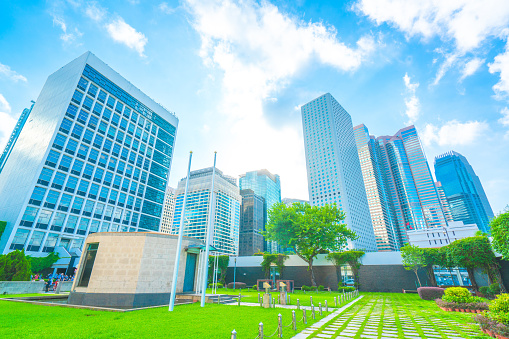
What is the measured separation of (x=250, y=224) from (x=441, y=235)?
325 feet

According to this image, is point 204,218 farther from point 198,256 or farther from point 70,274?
point 198,256

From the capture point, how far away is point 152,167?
67.4 meters

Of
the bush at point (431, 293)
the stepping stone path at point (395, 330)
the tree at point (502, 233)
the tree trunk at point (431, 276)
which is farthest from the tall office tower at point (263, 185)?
the stepping stone path at point (395, 330)

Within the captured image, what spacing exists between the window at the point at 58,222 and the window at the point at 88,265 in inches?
1505

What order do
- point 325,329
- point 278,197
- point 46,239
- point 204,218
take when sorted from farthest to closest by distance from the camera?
1. point 278,197
2. point 204,218
3. point 46,239
4. point 325,329

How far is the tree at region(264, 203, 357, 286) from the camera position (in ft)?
109

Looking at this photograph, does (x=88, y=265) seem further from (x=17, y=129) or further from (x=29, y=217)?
(x=17, y=129)

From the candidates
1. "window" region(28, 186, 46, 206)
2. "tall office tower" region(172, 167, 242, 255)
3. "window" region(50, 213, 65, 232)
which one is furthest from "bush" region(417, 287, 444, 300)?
"tall office tower" region(172, 167, 242, 255)

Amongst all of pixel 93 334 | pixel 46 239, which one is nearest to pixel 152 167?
pixel 46 239

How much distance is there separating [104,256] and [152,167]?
55666mm

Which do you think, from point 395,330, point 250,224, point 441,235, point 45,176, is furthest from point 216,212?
point 395,330

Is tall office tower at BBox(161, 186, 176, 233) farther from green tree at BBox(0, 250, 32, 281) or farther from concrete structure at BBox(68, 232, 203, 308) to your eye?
concrete structure at BBox(68, 232, 203, 308)

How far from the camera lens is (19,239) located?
130 ft

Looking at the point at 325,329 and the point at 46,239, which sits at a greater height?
the point at 46,239
